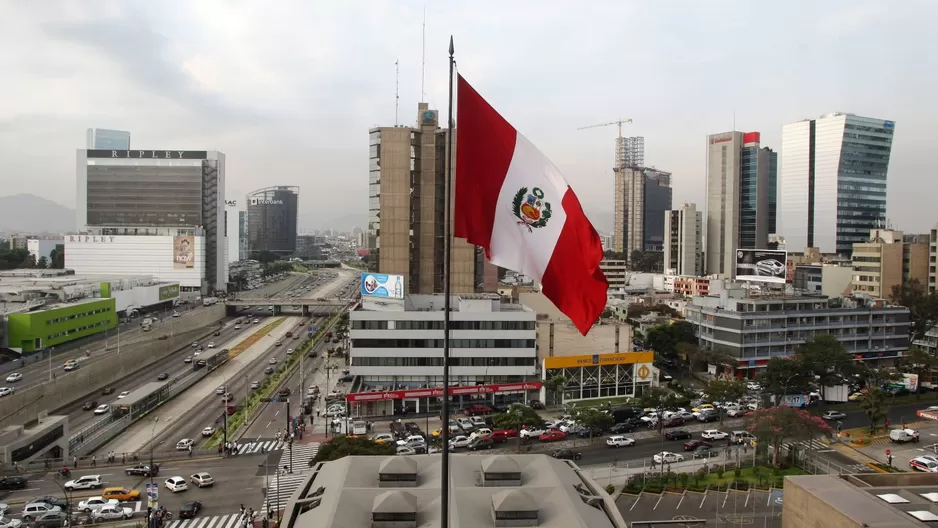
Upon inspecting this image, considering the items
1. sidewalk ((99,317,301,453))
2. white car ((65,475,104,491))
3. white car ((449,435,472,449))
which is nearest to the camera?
white car ((65,475,104,491))

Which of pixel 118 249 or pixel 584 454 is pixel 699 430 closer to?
pixel 584 454

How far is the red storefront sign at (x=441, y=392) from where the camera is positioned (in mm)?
31828

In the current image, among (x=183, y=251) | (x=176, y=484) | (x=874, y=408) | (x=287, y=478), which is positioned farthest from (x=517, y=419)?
(x=183, y=251)

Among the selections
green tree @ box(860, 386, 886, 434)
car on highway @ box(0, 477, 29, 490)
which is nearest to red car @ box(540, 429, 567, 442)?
green tree @ box(860, 386, 886, 434)

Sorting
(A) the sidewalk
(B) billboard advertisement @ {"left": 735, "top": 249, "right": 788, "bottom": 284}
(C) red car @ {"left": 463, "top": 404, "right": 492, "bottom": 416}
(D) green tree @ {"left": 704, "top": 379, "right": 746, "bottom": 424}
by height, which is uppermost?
(B) billboard advertisement @ {"left": 735, "top": 249, "right": 788, "bottom": 284}

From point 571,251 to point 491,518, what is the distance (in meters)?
4.77

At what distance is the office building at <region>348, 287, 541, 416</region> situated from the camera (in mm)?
33656

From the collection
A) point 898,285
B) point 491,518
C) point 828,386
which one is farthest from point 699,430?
point 898,285

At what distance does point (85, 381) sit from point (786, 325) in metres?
42.4

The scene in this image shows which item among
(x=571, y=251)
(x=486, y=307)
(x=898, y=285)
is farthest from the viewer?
(x=898, y=285)

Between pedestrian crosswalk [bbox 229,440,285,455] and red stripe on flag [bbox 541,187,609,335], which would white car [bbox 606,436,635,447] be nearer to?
pedestrian crosswalk [bbox 229,440,285,455]

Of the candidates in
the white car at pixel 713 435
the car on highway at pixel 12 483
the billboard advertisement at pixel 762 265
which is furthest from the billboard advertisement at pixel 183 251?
the white car at pixel 713 435

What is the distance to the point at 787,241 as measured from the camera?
87312 mm

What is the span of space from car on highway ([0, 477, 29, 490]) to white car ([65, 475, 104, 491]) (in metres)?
1.41
